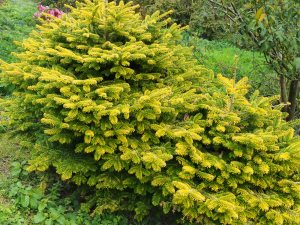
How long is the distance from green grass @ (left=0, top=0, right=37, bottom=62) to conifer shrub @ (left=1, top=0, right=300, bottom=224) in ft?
10.5

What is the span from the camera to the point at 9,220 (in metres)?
3.47

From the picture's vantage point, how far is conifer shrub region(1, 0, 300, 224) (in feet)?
10.7

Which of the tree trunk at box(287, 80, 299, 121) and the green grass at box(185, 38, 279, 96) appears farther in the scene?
the green grass at box(185, 38, 279, 96)

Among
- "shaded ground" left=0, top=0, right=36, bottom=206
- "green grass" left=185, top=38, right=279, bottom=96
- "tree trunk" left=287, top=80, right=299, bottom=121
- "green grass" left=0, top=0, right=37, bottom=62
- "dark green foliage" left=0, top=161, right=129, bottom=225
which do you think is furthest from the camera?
"green grass" left=0, top=0, right=37, bottom=62

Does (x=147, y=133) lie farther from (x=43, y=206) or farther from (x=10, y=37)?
(x=10, y=37)

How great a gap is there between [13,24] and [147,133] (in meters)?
6.23

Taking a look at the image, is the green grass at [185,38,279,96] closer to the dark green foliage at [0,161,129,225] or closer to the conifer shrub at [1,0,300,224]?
the conifer shrub at [1,0,300,224]

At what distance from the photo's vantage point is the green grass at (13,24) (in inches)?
275

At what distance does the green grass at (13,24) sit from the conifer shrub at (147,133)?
126 inches

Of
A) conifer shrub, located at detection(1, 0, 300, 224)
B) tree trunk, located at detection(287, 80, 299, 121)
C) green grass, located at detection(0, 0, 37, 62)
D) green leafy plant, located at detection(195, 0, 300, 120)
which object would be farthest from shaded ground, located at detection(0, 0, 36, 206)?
tree trunk, located at detection(287, 80, 299, 121)

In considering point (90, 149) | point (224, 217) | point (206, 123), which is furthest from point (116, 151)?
point (224, 217)

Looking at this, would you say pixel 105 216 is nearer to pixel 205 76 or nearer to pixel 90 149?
pixel 90 149

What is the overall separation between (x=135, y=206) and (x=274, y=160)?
1.35 m

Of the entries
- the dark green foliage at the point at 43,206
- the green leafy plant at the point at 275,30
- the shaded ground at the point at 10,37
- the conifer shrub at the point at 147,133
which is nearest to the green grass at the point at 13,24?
the shaded ground at the point at 10,37
